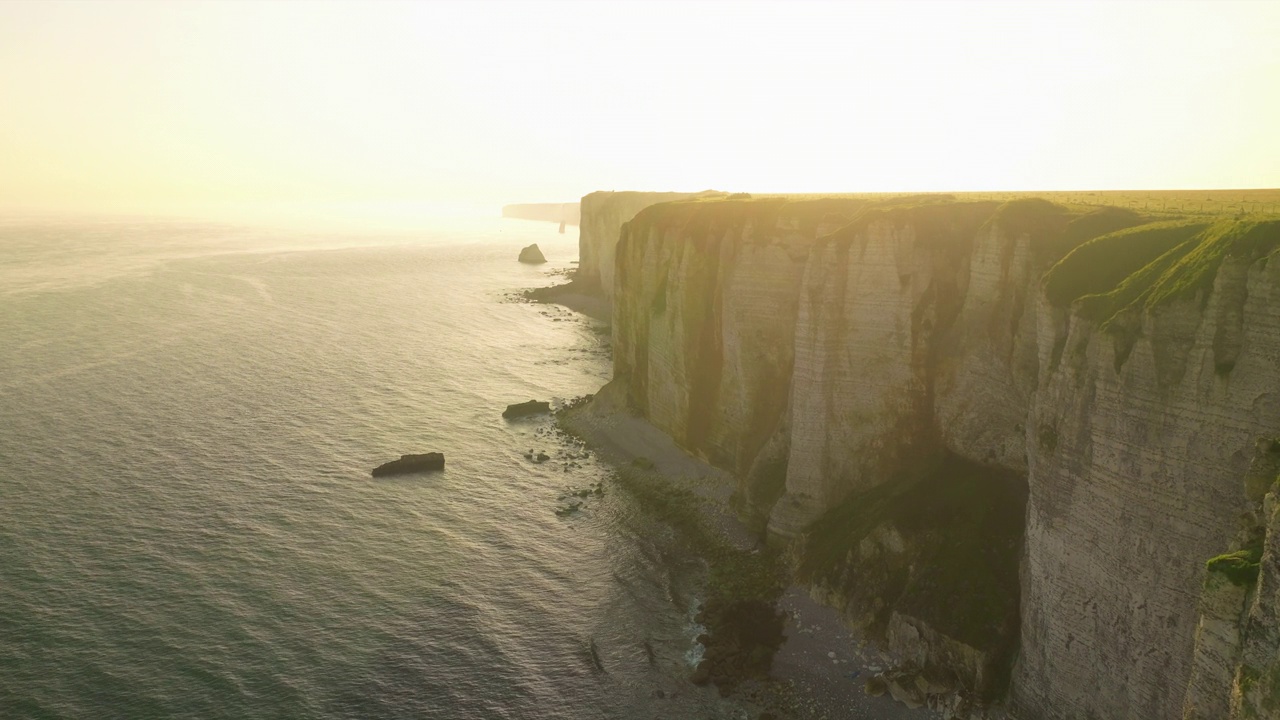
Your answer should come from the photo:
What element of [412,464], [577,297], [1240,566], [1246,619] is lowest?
[412,464]

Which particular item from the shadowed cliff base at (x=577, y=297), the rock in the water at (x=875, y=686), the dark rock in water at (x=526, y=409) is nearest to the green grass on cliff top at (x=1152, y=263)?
the rock in the water at (x=875, y=686)

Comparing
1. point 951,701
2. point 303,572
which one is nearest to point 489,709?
point 303,572

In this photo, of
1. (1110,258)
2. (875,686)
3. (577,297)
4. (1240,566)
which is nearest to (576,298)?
(577,297)

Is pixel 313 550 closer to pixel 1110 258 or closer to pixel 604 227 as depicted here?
pixel 1110 258

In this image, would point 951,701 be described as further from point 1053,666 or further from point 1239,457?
point 1239,457

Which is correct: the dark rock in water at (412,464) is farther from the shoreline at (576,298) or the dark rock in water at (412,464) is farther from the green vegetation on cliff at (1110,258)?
the shoreline at (576,298)

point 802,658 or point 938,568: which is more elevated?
point 938,568
